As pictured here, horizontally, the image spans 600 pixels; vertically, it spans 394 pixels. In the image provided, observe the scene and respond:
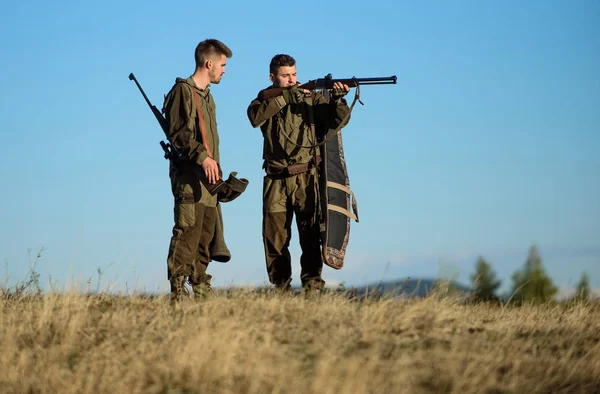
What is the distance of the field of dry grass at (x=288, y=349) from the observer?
19.8ft

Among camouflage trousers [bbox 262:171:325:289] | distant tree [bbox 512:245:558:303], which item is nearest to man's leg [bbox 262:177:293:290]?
camouflage trousers [bbox 262:171:325:289]

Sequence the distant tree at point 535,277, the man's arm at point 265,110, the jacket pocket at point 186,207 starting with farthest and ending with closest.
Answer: the distant tree at point 535,277 < the man's arm at point 265,110 < the jacket pocket at point 186,207

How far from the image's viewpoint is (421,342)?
22.7 feet

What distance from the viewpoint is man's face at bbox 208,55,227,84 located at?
9.41 metres

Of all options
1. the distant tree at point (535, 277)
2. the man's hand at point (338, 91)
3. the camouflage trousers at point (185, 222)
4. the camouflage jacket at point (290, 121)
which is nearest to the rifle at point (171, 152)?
the camouflage trousers at point (185, 222)

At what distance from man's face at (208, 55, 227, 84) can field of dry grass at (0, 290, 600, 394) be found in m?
2.53

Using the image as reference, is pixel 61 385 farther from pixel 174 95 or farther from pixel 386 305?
pixel 174 95

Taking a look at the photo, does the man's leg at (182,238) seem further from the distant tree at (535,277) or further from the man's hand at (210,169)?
the distant tree at (535,277)

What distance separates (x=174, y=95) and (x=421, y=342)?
4055 mm

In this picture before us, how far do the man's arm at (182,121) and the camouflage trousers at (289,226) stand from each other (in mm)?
1119

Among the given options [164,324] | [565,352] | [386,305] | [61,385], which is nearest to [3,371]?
[61,385]

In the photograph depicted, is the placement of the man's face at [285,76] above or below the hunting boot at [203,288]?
above

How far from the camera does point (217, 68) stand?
9.44 m

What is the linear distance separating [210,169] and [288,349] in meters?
2.93
